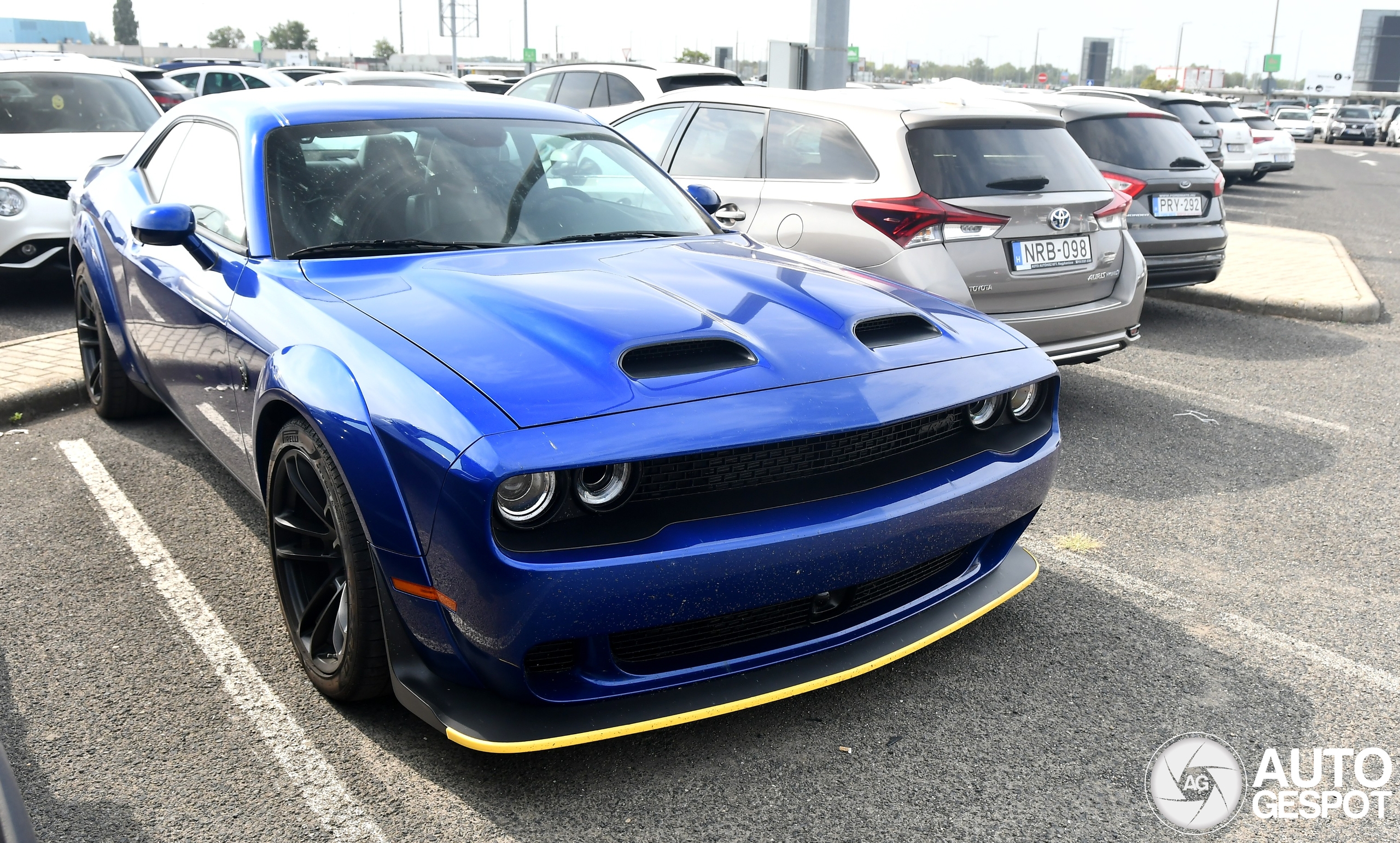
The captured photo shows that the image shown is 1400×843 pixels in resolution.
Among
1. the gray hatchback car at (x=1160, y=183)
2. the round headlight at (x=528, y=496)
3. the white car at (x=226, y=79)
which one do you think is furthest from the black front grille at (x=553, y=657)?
the white car at (x=226, y=79)

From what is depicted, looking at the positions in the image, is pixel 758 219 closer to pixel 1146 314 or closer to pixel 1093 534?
pixel 1093 534

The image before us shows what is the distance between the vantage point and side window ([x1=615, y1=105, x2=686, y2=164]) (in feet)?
20.8

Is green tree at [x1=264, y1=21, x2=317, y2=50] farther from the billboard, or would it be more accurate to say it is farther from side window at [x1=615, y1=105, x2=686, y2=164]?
side window at [x1=615, y1=105, x2=686, y2=164]

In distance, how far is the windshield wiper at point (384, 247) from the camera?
3191 mm

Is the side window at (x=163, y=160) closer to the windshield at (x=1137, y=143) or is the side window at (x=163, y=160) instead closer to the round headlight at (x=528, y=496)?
the round headlight at (x=528, y=496)

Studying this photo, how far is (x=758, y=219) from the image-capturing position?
554 cm

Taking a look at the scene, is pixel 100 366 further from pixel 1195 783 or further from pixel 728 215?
pixel 1195 783

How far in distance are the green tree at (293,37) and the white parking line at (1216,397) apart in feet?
392

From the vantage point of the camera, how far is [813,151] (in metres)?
5.43

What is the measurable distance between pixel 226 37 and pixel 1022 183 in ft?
456

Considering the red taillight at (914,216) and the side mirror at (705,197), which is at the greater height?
the side mirror at (705,197)

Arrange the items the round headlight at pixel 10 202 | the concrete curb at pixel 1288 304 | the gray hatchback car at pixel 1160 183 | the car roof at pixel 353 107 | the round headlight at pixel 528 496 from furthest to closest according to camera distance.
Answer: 1. the concrete curb at pixel 1288 304
2. the gray hatchback car at pixel 1160 183
3. the round headlight at pixel 10 202
4. the car roof at pixel 353 107
5. the round headlight at pixel 528 496

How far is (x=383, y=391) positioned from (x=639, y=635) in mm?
794

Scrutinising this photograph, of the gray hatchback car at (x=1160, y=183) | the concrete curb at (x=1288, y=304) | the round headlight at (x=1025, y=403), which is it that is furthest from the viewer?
the concrete curb at (x=1288, y=304)
